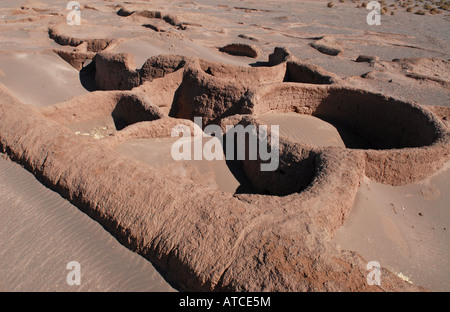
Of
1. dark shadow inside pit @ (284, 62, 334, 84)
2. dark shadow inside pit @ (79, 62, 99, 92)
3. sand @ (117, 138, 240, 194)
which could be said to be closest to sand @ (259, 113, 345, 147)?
dark shadow inside pit @ (284, 62, 334, 84)

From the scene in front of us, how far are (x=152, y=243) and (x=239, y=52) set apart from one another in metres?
12.2

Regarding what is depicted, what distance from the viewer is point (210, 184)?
6.00m

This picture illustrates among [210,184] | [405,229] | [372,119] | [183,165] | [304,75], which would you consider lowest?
[210,184]

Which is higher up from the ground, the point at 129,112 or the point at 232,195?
the point at 232,195

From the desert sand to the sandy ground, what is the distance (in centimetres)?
1

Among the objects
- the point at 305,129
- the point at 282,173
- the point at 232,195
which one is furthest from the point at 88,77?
the point at 232,195

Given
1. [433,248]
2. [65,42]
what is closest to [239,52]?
[65,42]

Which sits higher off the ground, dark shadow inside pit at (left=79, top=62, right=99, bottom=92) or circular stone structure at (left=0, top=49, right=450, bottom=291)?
circular stone structure at (left=0, top=49, right=450, bottom=291)

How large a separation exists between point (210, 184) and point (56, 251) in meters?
2.59

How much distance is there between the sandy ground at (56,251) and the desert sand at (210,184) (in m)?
0.01

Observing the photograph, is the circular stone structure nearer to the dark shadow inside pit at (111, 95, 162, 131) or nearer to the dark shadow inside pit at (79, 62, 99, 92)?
the dark shadow inside pit at (111, 95, 162, 131)

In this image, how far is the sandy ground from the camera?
12.3 feet

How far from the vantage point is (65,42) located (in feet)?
44.5

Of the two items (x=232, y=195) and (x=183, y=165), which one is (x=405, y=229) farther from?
(x=183, y=165)
